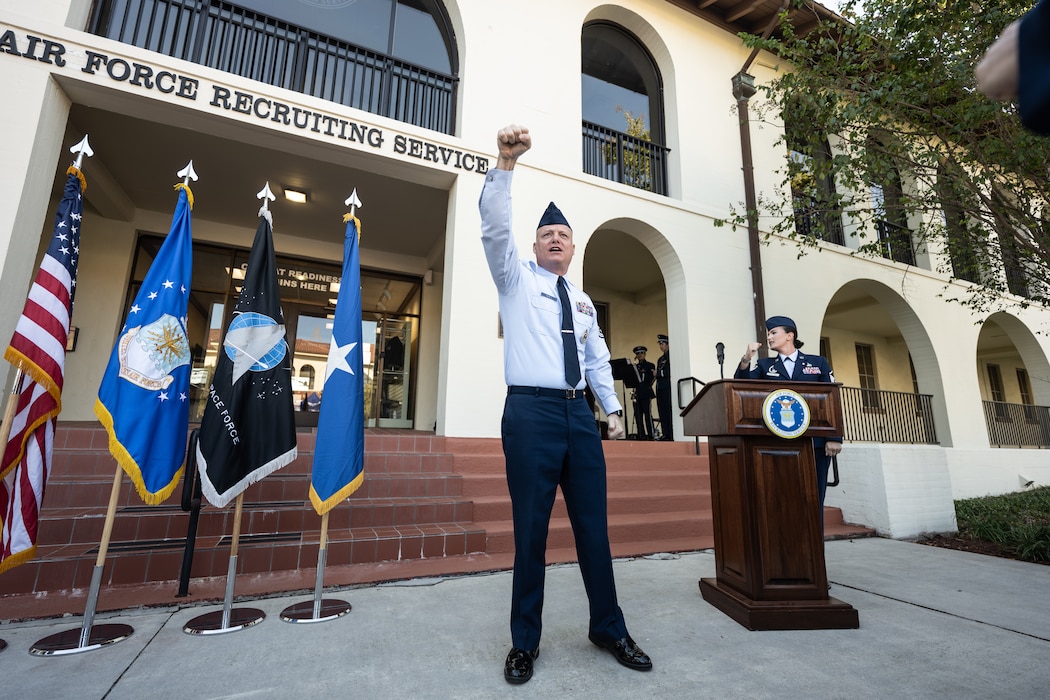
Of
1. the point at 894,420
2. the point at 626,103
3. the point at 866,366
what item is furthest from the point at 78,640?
the point at 866,366

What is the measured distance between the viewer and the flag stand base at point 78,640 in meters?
2.10

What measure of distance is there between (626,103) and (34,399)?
865cm

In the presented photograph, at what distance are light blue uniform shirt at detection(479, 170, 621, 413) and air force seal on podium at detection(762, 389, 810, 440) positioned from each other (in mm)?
916

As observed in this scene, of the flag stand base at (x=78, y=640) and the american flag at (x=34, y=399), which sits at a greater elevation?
the american flag at (x=34, y=399)

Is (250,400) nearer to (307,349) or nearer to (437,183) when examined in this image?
(437,183)

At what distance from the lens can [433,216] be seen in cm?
755

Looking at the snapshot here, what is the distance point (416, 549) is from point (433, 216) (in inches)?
212

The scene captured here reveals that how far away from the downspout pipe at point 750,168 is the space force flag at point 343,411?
20.6 feet

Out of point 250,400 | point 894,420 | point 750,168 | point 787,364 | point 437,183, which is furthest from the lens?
point 894,420

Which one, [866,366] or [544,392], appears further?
[866,366]

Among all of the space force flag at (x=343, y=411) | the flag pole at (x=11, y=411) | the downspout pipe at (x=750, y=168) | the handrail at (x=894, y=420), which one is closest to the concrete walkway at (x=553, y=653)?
the space force flag at (x=343, y=411)

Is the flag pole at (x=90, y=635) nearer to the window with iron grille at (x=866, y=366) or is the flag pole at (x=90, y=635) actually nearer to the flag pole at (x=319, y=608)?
the flag pole at (x=319, y=608)

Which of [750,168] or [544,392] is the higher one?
[750,168]

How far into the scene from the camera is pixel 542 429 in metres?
2.05
